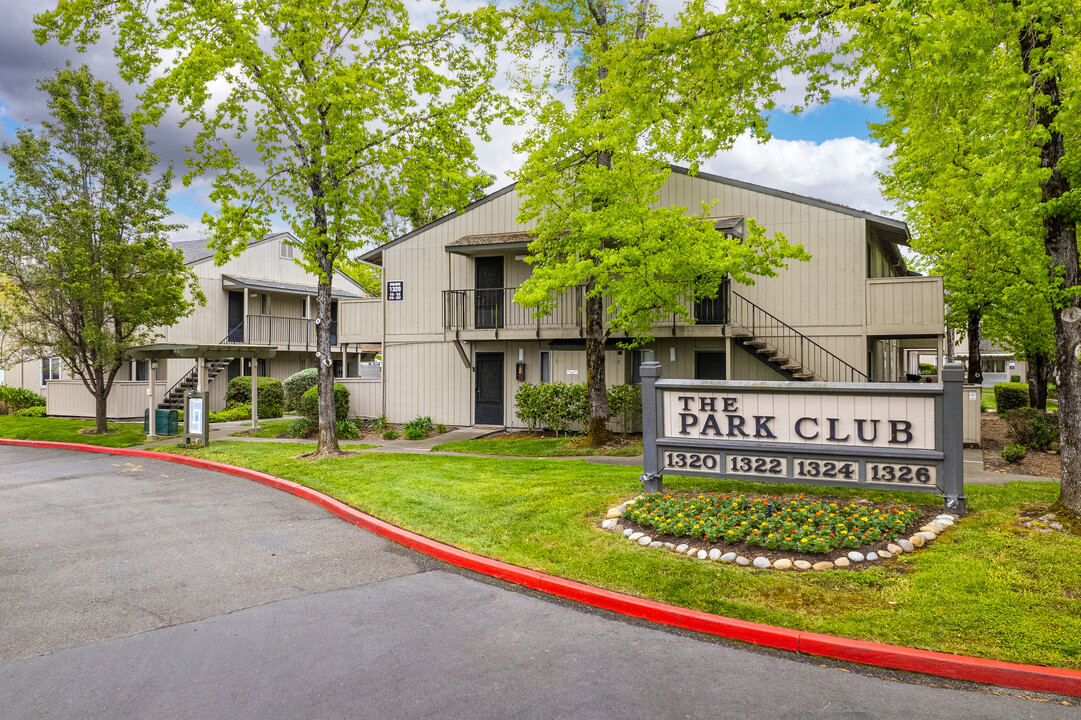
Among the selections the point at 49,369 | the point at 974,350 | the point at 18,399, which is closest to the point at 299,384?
the point at 18,399

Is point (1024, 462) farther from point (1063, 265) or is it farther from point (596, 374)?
point (596, 374)

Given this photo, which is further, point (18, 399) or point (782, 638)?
point (18, 399)

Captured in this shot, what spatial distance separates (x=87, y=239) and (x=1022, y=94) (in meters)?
20.9

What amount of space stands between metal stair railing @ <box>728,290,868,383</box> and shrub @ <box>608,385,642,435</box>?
3.06 m

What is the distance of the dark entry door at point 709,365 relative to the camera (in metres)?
17.0

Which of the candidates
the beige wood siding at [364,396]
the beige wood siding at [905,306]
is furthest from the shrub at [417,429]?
the beige wood siding at [905,306]

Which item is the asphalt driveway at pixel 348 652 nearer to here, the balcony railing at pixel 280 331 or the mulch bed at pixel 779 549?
the mulch bed at pixel 779 549

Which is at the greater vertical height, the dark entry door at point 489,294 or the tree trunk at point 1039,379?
the dark entry door at point 489,294

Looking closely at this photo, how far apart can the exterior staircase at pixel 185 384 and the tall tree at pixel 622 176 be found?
50.5 ft

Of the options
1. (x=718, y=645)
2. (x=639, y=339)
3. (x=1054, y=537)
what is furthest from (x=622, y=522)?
(x=639, y=339)

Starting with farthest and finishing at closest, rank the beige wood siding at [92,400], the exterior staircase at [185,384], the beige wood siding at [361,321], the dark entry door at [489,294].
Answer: the exterior staircase at [185,384] → the beige wood siding at [92,400] → the beige wood siding at [361,321] → the dark entry door at [489,294]

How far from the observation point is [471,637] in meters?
4.86

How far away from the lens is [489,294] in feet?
63.3

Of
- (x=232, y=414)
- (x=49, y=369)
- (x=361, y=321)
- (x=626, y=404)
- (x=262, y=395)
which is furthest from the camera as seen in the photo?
(x=49, y=369)
